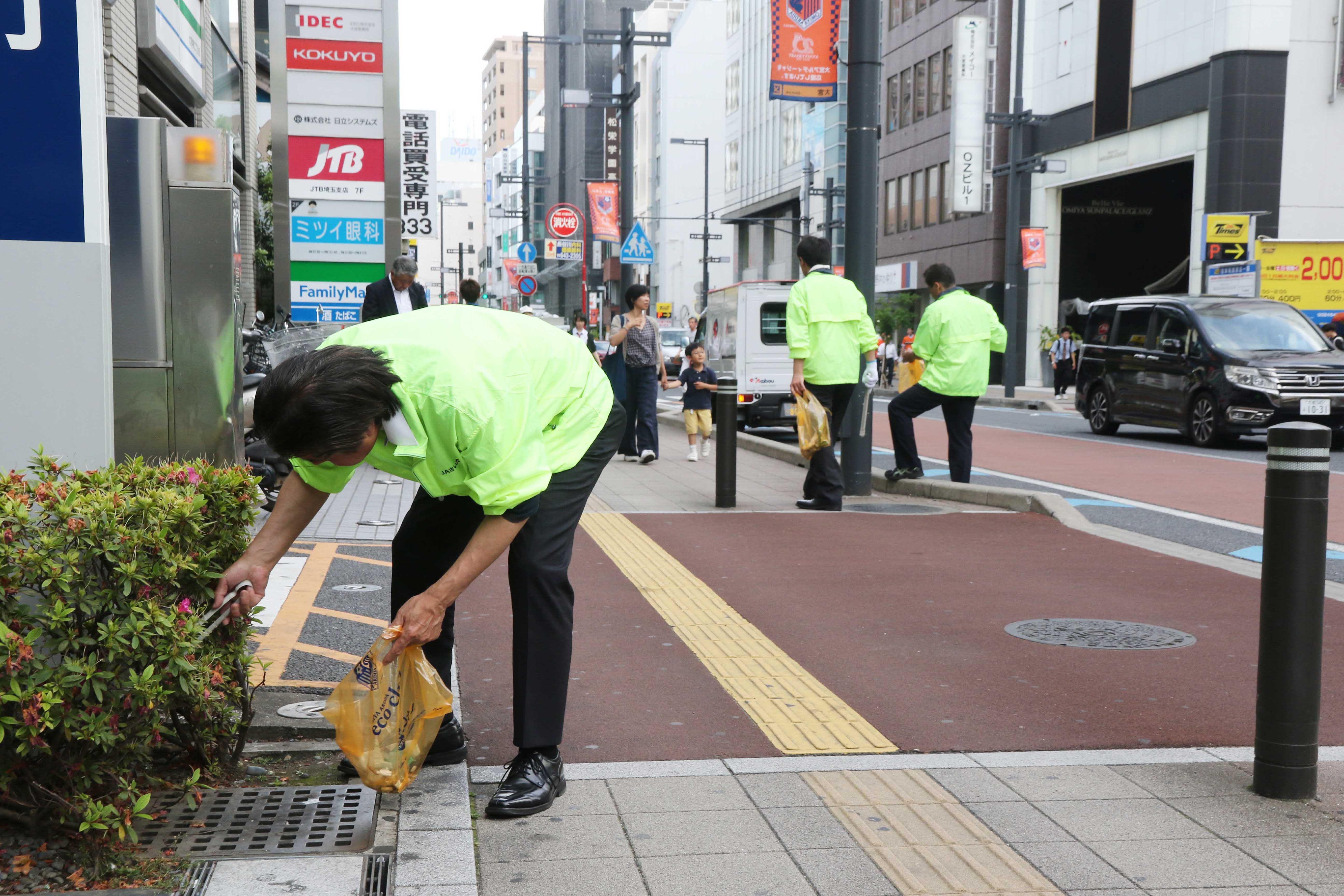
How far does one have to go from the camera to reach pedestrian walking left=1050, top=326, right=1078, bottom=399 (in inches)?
1292

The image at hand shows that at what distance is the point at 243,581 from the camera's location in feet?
10.3

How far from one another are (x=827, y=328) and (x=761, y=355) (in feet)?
31.2

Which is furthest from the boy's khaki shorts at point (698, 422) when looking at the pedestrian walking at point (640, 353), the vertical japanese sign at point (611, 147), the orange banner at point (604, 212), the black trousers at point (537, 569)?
the vertical japanese sign at point (611, 147)

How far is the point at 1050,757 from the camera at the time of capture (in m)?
3.94

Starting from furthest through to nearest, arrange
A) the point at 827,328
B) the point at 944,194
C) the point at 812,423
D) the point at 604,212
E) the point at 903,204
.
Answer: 1. the point at 903,204
2. the point at 944,194
3. the point at 604,212
4. the point at 827,328
5. the point at 812,423

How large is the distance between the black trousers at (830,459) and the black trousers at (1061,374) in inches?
954

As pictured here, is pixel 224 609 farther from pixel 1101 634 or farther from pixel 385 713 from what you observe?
pixel 1101 634

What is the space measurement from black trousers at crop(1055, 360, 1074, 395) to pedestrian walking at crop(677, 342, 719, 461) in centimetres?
2022

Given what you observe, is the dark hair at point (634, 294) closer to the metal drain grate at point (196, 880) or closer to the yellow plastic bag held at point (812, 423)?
the yellow plastic bag held at point (812, 423)

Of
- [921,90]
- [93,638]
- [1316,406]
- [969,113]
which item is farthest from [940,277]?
[921,90]

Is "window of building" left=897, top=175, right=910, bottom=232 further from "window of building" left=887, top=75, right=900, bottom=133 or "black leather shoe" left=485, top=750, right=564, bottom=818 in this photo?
"black leather shoe" left=485, top=750, right=564, bottom=818

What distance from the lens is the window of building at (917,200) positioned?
49.8m

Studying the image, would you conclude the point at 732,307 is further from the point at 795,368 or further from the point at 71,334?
the point at 71,334

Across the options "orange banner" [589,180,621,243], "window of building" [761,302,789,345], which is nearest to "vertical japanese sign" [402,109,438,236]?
"window of building" [761,302,789,345]
